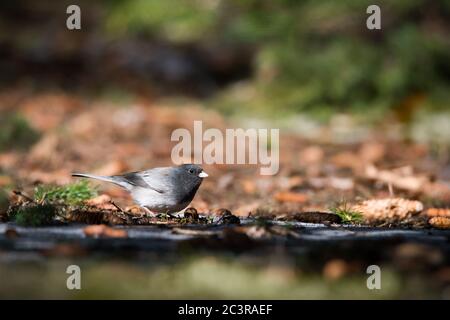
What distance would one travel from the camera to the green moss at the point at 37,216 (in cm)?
370

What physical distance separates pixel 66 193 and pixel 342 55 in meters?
4.67

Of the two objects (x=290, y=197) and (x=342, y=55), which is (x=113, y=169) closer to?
(x=290, y=197)

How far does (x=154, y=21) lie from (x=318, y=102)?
2.80 metres

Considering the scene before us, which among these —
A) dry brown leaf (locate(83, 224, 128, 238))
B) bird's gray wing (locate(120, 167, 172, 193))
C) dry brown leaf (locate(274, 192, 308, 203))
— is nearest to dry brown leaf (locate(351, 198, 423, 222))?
dry brown leaf (locate(274, 192, 308, 203))

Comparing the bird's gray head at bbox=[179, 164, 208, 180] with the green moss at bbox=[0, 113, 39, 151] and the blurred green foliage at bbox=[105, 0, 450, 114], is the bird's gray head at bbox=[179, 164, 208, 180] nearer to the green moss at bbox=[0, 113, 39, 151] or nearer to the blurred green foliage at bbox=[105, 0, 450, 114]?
the green moss at bbox=[0, 113, 39, 151]

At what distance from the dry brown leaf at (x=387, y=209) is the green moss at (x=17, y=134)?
12.3 ft

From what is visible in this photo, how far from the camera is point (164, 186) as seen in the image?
14.0ft

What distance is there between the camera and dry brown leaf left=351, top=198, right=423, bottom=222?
4.35m

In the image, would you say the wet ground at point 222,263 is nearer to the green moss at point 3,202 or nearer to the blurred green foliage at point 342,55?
the green moss at point 3,202

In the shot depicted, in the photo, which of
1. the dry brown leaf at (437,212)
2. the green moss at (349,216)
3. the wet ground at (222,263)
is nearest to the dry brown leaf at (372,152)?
the dry brown leaf at (437,212)

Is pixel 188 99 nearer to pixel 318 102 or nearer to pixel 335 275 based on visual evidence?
pixel 318 102

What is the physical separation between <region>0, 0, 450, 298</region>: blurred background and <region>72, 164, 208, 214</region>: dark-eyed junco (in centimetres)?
68

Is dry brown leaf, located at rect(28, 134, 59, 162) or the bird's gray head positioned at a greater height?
dry brown leaf, located at rect(28, 134, 59, 162)
